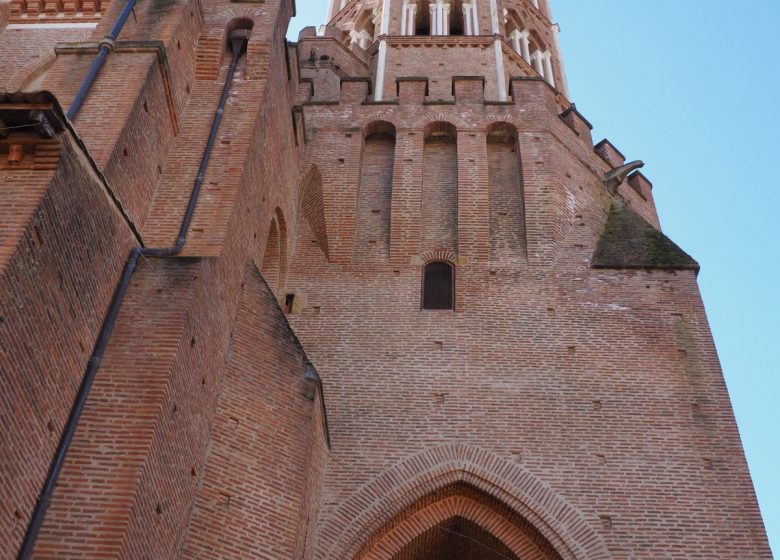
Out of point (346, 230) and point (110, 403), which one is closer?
point (110, 403)

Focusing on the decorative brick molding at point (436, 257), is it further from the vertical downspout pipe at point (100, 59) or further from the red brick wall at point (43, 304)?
the red brick wall at point (43, 304)

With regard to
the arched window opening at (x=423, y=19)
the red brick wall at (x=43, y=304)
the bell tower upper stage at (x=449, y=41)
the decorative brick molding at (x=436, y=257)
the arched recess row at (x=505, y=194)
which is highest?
the arched window opening at (x=423, y=19)

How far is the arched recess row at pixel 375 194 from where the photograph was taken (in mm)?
13672

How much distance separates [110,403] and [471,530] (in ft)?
18.3

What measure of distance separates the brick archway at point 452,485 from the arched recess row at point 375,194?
12.6 ft

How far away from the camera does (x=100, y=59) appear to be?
9.51m

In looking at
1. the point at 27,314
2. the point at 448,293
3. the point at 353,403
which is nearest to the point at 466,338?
the point at 448,293

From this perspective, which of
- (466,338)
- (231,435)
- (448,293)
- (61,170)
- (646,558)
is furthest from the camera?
(448,293)

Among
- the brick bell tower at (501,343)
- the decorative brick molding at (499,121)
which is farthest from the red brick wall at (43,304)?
the decorative brick molding at (499,121)

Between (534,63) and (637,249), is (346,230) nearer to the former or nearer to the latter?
(637,249)

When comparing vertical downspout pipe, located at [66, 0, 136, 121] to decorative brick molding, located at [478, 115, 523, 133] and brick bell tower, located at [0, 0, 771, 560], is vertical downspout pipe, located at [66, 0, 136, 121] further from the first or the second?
decorative brick molding, located at [478, 115, 523, 133]

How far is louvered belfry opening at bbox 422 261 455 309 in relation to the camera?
1294 centimetres

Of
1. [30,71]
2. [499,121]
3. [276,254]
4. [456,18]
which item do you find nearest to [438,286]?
[276,254]

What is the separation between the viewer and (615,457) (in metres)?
10.8
